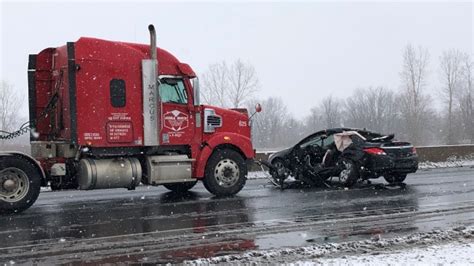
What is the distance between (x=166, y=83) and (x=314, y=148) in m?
5.15

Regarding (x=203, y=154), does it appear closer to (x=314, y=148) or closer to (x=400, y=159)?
(x=314, y=148)

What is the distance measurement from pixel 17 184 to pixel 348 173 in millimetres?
8148

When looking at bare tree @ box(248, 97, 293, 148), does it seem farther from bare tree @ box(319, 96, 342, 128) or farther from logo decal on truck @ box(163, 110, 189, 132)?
logo decal on truck @ box(163, 110, 189, 132)

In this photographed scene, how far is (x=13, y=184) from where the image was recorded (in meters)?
9.54

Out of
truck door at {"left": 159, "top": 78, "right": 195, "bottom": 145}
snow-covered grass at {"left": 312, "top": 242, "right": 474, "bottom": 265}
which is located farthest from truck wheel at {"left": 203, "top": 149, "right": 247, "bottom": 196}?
snow-covered grass at {"left": 312, "top": 242, "right": 474, "bottom": 265}

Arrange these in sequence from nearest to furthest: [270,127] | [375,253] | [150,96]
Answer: [375,253] < [150,96] < [270,127]

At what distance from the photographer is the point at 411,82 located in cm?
7100

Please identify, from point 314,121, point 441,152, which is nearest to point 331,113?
point 314,121

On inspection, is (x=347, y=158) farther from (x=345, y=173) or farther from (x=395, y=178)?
(x=395, y=178)

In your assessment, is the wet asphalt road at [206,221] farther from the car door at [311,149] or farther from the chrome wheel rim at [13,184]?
the car door at [311,149]

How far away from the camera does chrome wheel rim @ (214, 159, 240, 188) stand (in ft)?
38.7

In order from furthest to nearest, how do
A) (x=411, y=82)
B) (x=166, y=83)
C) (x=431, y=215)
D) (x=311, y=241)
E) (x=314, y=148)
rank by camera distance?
(x=411, y=82) → (x=314, y=148) → (x=166, y=83) → (x=431, y=215) → (x=311, y=241)

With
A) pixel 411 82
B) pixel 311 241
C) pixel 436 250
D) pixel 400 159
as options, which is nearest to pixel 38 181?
pixel 311 241

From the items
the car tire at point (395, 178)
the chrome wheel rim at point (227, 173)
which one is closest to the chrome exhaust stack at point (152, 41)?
the chrome wheel rim at point (227, 173)
